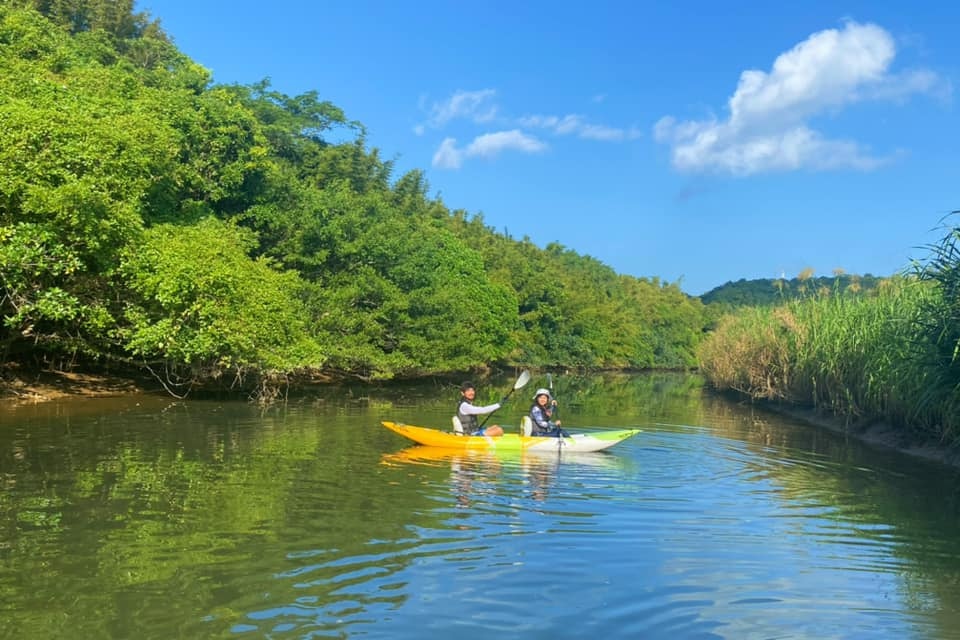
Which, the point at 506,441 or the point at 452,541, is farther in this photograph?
the point at 506,441

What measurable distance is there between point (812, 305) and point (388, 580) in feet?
Result: 58.1

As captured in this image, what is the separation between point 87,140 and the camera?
14266 millimetres

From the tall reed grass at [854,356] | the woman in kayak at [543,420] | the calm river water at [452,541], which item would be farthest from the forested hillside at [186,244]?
the tall reed grass at [854,356]

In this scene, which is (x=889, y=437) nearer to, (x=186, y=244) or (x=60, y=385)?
(x=186, y=244)

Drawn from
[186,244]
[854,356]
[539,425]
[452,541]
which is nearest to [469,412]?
[539,425]

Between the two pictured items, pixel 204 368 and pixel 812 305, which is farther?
pixel 812 305

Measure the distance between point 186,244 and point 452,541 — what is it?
11745 millimetres

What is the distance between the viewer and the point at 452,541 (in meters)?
7.13

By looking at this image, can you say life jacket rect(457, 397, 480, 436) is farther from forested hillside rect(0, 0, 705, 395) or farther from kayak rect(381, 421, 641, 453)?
forested hillside rect(0, 0, 705, 395)

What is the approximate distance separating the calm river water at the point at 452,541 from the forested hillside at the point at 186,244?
3.34 meters

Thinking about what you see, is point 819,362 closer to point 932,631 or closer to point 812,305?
point 812,305

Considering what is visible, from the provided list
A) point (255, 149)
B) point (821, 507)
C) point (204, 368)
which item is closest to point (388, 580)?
point (821, 507)

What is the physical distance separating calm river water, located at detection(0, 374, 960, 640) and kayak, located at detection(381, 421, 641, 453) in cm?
34

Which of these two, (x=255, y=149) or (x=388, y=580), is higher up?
(x=255, y=149)
